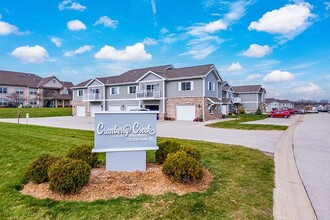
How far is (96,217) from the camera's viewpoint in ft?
11.9

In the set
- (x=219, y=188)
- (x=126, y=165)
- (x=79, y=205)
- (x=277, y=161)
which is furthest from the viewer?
(x=277, y=161)

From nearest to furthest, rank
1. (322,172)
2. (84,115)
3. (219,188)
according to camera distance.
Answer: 1. (219,188)
2. (322,172)
3. (84,115)

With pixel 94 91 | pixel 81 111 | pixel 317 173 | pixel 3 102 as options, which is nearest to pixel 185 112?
pixel 94 91

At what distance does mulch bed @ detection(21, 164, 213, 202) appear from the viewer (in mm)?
A: 4430

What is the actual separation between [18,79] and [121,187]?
6257cm

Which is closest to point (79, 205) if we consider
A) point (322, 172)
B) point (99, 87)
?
point (322, 172)

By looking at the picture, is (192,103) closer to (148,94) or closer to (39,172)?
(148,94)

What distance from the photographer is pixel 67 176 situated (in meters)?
4.35

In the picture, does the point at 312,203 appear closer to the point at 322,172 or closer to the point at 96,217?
the point at 322,172

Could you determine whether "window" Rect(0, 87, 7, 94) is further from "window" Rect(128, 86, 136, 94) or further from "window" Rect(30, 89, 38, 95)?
"window" Rect(128, 86, 136, 94)

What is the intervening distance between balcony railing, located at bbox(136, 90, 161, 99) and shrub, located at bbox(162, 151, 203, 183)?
2605 cm

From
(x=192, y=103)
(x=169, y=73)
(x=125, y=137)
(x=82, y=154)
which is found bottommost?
(x=82, y=154)

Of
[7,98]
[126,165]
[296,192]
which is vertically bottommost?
[296,192]

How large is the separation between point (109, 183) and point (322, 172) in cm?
614
